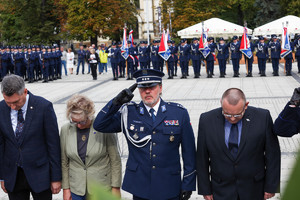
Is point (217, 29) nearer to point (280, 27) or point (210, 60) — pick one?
point (280, 27)

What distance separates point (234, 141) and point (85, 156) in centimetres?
120

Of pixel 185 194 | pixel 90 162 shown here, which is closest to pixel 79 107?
pixel 90 162

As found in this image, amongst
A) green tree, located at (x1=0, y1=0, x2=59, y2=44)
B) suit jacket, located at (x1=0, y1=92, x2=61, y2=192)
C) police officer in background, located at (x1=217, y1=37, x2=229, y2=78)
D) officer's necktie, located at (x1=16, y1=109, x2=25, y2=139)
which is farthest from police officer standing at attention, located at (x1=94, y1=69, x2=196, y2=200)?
green tree, located at (x1=0, y1=0, x2=59, y2=44)

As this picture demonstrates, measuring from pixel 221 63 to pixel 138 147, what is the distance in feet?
61.1

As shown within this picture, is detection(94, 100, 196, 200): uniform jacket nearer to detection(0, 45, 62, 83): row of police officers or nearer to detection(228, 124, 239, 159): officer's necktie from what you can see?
detection(228, 124, 239, 159): officer's necktie

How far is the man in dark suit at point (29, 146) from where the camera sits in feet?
11.7

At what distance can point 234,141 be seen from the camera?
336 centimetres

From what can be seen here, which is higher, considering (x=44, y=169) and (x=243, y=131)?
(x=243, y=131)

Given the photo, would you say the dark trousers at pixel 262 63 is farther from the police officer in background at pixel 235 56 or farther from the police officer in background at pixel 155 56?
the police officer in background at pixel 155 56

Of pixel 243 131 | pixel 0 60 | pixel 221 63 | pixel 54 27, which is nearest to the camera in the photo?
pixel 243 131

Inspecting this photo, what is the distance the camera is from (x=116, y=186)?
365 cm

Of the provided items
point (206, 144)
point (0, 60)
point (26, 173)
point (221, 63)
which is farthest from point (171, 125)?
point (0, 60)

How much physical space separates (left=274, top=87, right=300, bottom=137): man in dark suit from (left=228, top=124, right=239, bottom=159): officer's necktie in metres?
0.29

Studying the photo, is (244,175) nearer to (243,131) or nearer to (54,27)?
(243,131)
